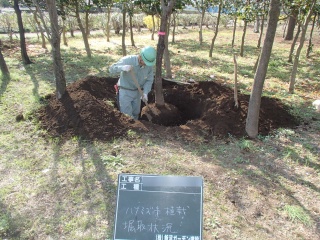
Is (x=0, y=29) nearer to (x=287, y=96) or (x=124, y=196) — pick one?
(x=287, y=96)

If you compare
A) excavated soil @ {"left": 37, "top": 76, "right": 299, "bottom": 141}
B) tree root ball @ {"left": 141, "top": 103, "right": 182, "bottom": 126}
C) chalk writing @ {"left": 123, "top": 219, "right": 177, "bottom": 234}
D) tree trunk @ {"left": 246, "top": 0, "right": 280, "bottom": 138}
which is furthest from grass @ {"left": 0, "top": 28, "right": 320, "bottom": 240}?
tree root ball @ {"left": 141, "top": 103, "right": 182, "bottom": 126}

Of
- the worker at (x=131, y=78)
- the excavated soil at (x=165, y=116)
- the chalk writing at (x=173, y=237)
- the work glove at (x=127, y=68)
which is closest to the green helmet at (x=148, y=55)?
the worker at (x=131, y=78)

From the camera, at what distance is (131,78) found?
5.17 metres

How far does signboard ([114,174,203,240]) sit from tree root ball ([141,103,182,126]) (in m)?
3.22

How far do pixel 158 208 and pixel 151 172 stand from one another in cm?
153

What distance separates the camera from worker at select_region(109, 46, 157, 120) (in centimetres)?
468

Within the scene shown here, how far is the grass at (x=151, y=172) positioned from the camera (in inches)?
119

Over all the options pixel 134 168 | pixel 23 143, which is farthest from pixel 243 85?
pixel 23 143

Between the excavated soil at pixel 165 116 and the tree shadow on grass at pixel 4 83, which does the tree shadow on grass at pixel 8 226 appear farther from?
the tree shadow on grass at pixel 4 83

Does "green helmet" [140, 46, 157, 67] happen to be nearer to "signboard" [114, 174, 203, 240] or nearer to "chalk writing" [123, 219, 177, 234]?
"signboard" [114, 174, 203, 240]

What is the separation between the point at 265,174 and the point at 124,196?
2.26m

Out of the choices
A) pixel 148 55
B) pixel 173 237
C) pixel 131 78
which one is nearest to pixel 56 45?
pixel 131 78

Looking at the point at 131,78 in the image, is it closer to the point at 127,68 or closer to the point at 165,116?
the point at 127,68

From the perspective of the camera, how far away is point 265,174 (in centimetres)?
383
